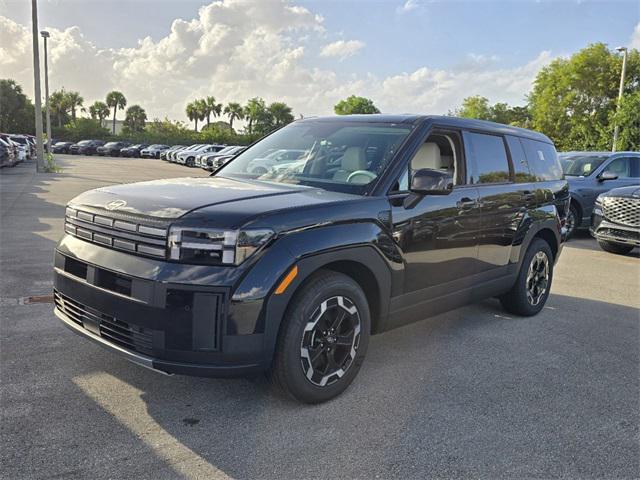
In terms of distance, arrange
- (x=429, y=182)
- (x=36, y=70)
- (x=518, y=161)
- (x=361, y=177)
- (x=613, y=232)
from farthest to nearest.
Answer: (x=36, y=70) < (x=613, y=232) < (x=518, y=161) < (x=361, y=177) < (x=429, y=182)

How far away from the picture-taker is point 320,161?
13.8 feet

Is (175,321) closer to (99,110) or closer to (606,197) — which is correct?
(606,197)

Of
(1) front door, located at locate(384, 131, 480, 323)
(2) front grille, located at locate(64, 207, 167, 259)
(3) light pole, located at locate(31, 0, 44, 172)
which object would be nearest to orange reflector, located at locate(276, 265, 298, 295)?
(2) front grille, located at locate(64, 207, 167, 259)

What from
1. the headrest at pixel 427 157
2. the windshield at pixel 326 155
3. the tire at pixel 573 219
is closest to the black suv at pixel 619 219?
the tire at pixel 573 219

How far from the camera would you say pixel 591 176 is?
38.5 feet

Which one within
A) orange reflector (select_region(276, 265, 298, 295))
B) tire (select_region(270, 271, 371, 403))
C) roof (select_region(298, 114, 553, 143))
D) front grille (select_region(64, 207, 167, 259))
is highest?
roof (select_region(298, 114, 553, 143))

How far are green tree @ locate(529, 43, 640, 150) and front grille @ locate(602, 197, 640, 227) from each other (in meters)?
34.2

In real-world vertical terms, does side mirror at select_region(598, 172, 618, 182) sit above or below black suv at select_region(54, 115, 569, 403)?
above

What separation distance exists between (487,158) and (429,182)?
1365 millimetres

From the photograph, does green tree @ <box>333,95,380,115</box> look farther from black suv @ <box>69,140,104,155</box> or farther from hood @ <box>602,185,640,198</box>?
hood @ <box>602,185,640,198</box>

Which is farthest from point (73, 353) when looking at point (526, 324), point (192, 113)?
point (192, 113)

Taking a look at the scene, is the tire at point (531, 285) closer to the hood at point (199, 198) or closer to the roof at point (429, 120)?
the roof at point (429, 120)

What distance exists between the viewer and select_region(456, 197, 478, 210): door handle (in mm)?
4352

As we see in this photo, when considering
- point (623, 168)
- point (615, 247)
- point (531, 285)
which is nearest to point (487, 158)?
point (531, 285)
